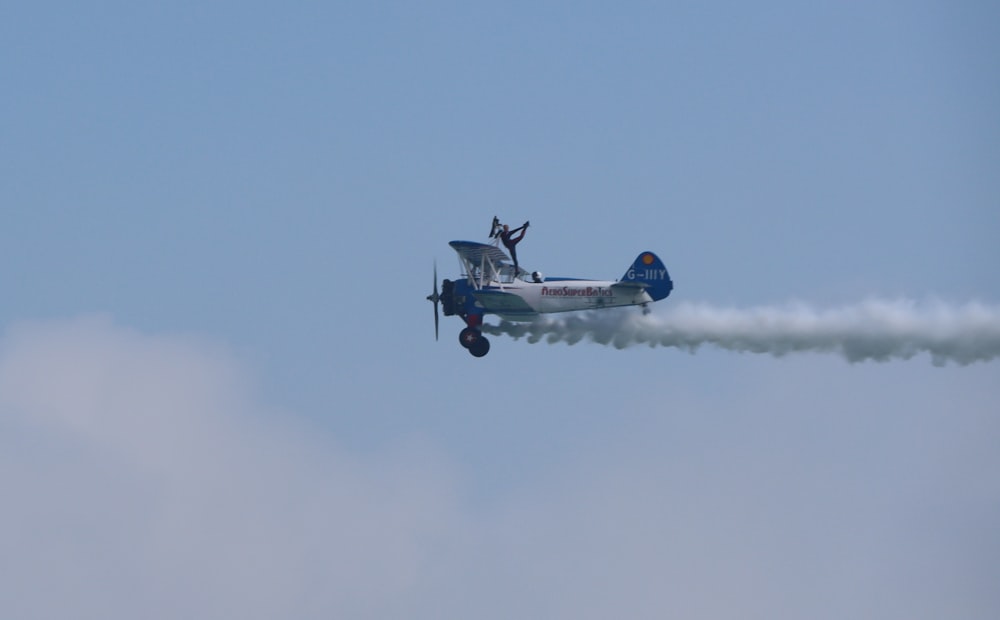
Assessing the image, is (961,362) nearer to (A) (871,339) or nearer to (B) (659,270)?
(A) (871,339)

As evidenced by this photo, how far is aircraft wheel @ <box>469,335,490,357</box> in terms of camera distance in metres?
77.5

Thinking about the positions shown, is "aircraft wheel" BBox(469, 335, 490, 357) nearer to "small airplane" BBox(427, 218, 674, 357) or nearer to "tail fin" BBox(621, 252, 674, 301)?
"small airplane" BBox(427, 218, 674, 357)

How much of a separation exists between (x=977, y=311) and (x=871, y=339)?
388cm

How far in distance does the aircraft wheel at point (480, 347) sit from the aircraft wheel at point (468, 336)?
64 mm

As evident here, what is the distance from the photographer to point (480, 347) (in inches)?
3054

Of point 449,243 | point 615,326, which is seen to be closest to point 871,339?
point 615,326

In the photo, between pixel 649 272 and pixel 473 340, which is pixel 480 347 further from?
pixel 649 272

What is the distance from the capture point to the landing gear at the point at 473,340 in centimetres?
7744

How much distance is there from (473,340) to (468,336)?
8.1 inches

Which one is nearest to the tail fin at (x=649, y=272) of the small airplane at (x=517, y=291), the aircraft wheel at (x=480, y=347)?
the small airplane at (x=517, y=291)

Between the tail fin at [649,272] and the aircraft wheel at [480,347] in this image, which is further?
the aircraft wheel at [480,347]

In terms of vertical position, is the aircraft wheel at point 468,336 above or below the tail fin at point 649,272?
below

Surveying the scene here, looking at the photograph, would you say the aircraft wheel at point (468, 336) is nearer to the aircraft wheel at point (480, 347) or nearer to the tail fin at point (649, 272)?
the aircraft wheel at point (480, 347)

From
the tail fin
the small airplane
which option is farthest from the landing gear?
the tail fin
